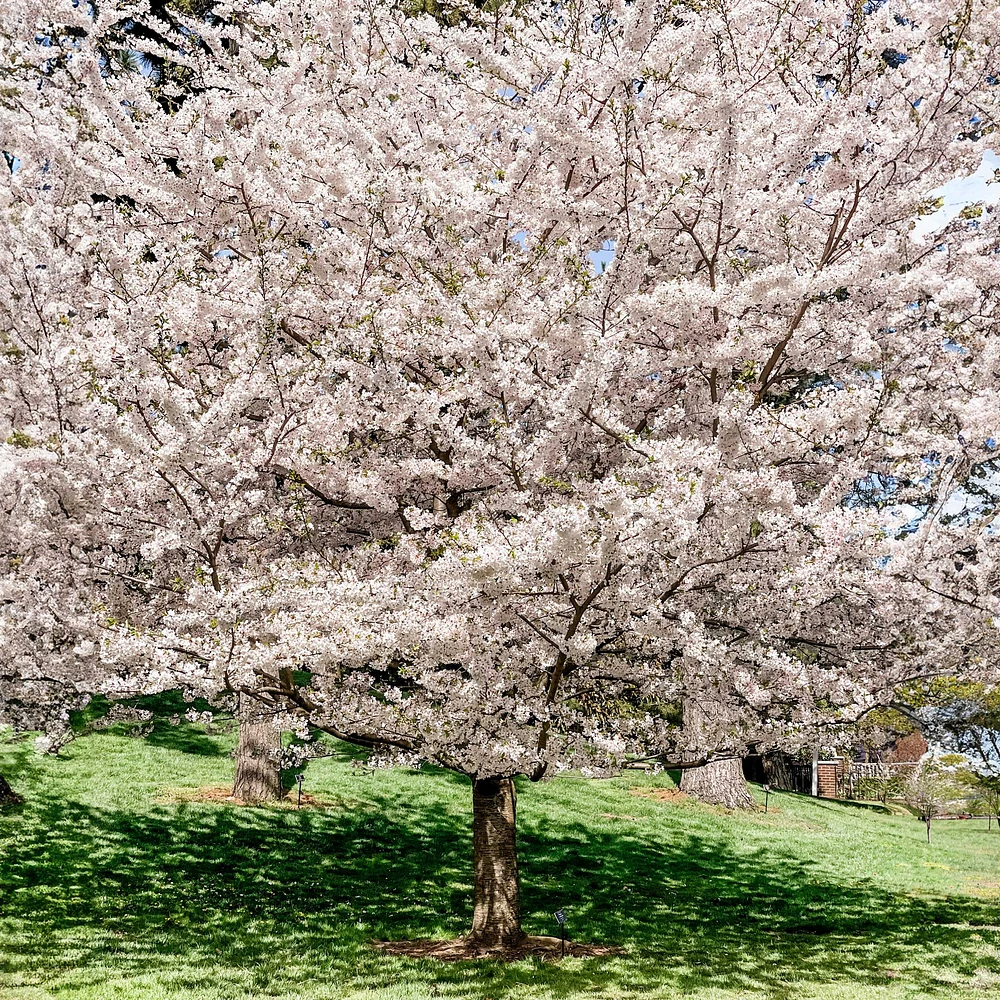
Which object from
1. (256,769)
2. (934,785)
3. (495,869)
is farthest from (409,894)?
(934,785)

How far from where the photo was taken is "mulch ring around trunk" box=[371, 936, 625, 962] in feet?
28.8

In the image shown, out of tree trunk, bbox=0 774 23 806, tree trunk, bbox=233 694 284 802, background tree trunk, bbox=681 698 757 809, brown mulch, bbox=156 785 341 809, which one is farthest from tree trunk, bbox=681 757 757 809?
tree trunk, bbox=0 774 23 806

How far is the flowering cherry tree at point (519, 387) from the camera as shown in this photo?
22.5 feet

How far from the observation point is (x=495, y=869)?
29.5 feet

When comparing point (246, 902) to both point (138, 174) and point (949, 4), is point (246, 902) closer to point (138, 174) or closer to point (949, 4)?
point (138, 174)

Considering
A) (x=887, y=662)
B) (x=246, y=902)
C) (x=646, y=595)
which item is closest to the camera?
(x=646, y=595)

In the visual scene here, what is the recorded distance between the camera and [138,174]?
8672 mm

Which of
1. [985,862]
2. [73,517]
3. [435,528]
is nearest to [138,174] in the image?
[73,517]

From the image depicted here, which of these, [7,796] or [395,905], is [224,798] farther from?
[395,905]

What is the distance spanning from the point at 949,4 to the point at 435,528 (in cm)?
597

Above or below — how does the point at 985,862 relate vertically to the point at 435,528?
below

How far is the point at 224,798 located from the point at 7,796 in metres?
3.15

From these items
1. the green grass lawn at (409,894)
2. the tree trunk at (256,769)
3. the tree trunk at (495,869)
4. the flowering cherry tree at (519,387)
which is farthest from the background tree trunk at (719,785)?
the flowering cherry tree at (519,387)

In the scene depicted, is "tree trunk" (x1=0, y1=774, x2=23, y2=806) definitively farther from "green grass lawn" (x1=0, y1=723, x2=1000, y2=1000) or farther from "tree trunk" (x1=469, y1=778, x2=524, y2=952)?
"tree trunk" (x1=469, y1=778, x2=524, y2=952)
